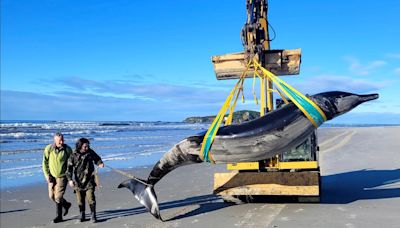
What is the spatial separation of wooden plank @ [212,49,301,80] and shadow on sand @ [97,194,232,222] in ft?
9.54

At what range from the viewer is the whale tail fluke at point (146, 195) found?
771 centimetres

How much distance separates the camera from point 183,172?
51.6 feet

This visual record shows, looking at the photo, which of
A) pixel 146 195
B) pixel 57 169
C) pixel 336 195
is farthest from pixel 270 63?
pixel 57 169

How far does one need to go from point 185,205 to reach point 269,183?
81.1 inches

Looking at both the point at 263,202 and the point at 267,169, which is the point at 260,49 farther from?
the point at 263,202

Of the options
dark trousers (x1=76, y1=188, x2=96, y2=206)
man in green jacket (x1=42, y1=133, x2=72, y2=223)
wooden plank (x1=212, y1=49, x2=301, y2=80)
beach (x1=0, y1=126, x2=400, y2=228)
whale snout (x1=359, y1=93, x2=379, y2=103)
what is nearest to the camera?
whale snout (x1=359, y1=93, x2=379, y2=103)

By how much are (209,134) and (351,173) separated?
8.95 meters

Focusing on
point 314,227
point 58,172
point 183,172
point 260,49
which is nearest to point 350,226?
point 314,227

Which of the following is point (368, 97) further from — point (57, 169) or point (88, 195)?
point (57, 169)

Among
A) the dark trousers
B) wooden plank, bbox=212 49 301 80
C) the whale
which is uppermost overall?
wooden plank, bbox=212 49 301 80

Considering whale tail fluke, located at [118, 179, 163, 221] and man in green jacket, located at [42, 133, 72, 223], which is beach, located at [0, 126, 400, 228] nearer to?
whale tail fluke, located at [118, 179, 163, 221]

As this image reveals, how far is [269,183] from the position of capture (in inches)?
346

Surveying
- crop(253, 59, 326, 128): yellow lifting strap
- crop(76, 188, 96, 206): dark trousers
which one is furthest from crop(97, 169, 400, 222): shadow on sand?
crop(253, 59, 326, 128): yellow lifting strap

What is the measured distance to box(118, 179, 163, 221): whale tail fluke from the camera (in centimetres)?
771
